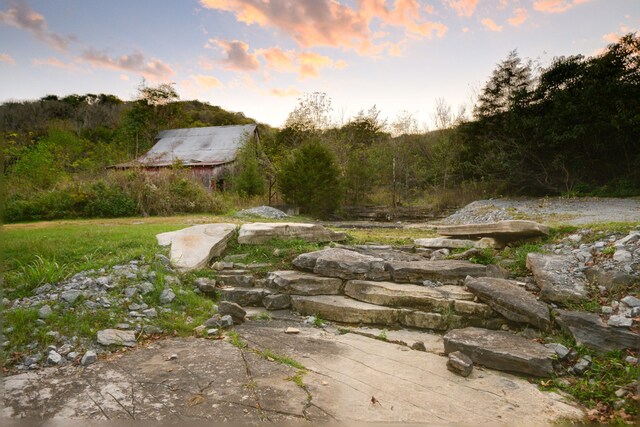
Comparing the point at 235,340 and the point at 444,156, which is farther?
the point at 444,156

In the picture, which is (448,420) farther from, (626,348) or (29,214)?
(29,214)

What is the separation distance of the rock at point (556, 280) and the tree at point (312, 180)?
11.0 meters

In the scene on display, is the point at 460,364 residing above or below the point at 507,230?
below

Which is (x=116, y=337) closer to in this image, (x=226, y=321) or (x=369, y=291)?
(x=226, y=321)

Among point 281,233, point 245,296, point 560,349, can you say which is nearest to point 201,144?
point 281,233

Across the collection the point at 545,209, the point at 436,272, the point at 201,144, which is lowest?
the point at 436,272

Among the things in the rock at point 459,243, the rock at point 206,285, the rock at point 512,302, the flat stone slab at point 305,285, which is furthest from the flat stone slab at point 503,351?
the rock at point 206,285

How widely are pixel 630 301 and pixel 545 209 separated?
9.90 meters

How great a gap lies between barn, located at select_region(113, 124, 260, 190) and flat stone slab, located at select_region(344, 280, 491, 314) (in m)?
18.3

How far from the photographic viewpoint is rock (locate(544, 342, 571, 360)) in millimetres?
3451

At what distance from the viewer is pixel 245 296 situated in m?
4.99

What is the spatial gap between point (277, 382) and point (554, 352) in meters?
2.59

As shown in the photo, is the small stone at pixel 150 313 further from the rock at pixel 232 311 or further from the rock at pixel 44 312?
the rock at pixel 44 312

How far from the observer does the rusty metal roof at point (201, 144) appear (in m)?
24.5
